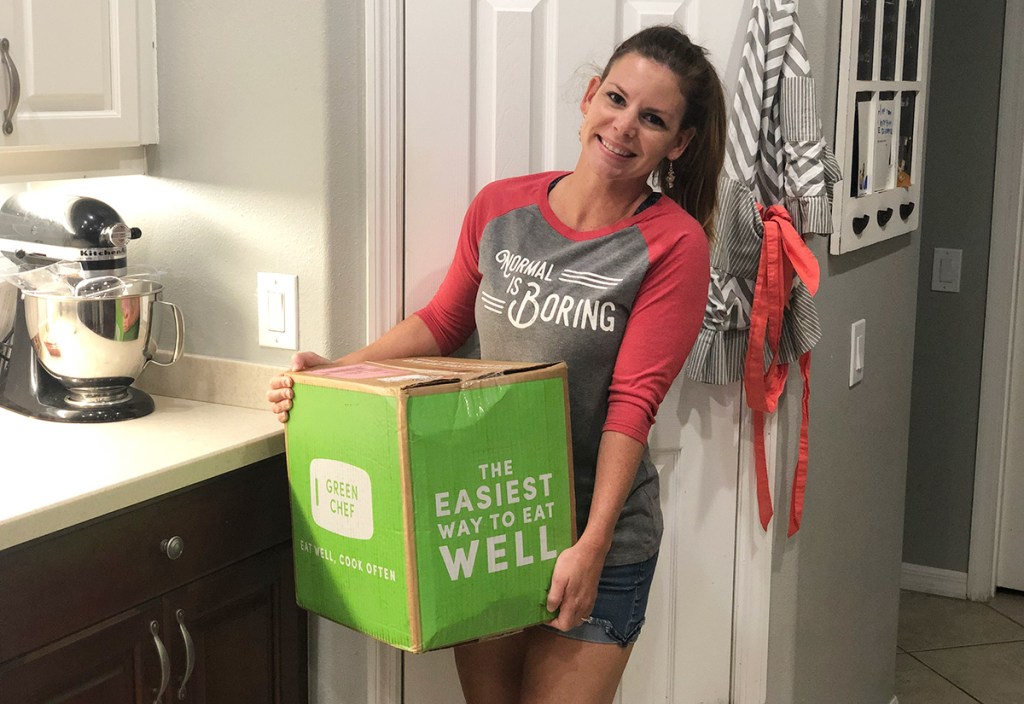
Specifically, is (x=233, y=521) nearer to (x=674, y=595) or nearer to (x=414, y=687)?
(x=414, y=687)

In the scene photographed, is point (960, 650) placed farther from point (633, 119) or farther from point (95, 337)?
point (95, 337)

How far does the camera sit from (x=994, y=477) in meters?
3.73

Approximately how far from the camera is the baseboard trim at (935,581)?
3.86 metres

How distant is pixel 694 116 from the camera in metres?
1.70

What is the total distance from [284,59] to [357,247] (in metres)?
0.33

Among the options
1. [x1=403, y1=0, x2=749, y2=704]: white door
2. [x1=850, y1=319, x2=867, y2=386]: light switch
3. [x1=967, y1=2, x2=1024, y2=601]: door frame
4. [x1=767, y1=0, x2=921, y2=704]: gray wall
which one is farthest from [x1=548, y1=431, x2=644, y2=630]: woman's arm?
[x1=967, y1=2, x2=1024, y2=601]: door frame

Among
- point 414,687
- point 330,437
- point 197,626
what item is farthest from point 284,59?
point 414,687

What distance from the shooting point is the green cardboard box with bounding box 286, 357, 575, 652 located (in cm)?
150

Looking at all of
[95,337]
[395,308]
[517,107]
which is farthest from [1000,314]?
[95,337]

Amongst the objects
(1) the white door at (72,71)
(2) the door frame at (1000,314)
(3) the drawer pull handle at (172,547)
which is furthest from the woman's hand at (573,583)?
(2) the door frame at (1000,314)

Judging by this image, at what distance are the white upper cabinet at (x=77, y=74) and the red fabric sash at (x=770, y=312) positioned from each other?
1.09 m

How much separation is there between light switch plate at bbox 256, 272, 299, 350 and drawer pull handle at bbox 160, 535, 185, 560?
0.42 m

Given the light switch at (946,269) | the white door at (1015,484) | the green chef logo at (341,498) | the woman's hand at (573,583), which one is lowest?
the white door at (1015,484)

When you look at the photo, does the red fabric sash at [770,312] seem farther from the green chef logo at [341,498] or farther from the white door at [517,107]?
the green chef logo at [341,498]
